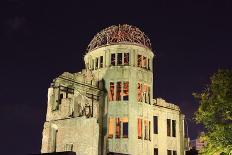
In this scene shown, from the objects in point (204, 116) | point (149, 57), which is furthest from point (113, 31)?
point (204, 116)

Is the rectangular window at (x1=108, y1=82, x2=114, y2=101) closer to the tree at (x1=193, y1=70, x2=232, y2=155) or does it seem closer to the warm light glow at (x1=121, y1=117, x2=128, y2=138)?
the warm light glow at (x1=121, y1=117, x2=128, y2=138)

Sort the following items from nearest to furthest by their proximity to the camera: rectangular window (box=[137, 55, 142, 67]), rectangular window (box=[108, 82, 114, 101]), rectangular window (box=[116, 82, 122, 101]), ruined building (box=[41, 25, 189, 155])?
ruined building (box=[41, 25, 189, 155]), rectangular window (box=[108, 82, 114, 101]), rectangular window (box=[116, 82, 122, 101]), rectangular window (box=[137, 55, 142, 67])

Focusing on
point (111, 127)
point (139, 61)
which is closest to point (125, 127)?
point (111, 127)

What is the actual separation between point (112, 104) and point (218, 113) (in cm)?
1616

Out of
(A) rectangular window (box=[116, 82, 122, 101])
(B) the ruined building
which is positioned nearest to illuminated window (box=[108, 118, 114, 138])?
(B) the ruined building

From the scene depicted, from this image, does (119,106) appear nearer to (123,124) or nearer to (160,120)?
(123,124)

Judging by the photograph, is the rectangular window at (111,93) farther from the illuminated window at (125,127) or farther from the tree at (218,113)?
the tree at (218,113)

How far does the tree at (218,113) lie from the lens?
92.0ft

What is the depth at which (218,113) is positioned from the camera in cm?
2980

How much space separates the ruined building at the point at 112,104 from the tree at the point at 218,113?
39.0 ft

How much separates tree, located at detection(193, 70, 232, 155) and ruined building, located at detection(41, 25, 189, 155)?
1190cm

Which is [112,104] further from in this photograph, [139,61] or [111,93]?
[139,61]

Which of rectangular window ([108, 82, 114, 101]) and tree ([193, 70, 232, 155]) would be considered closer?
tree ([193, 70, 232, 155])

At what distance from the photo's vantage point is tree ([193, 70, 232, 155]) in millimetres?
28047
